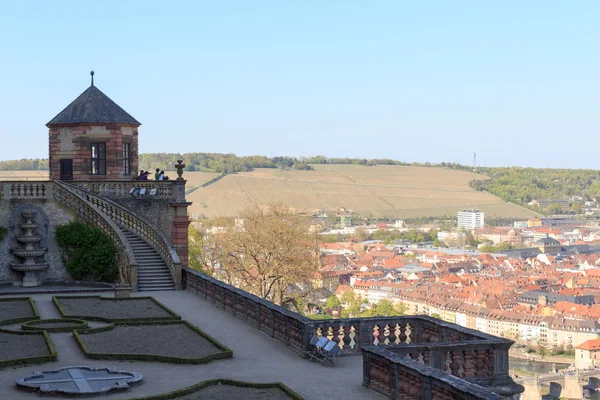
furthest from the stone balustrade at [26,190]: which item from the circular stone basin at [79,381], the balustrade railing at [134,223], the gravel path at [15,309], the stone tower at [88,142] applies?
the circular stone basin at [79,381]

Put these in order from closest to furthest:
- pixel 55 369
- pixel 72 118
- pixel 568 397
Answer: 1. pixel 55 369
2. pixel 72 118
3. pixel 568 397

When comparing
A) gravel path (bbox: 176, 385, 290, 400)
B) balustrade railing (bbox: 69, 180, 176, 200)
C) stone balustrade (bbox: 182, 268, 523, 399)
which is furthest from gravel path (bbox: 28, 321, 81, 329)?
balustrade railing (bbox: 69, 180, 176, 200)

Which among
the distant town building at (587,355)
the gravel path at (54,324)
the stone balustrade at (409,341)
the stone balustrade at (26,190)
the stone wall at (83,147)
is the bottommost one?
the distant town building at (587,355)

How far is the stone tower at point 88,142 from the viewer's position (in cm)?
Answer: 4253

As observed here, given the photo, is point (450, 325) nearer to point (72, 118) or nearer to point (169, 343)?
point (169, 343)

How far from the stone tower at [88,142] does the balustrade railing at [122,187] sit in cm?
262

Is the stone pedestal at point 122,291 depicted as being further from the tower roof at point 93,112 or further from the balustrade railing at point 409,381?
the balustrade railing at point 409,381

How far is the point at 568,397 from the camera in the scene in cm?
15150

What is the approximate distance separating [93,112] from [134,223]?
6876 mm

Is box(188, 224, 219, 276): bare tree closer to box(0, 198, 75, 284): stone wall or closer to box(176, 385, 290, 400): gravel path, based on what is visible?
box(0, 198, 75, 284): stone wall

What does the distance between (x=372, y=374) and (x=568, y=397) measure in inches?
5600

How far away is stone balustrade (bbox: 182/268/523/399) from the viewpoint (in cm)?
1703

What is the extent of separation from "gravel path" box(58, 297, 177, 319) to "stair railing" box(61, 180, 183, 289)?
602cm

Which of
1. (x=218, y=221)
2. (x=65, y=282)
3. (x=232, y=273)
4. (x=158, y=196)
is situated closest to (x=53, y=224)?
(x=65, y=282)
